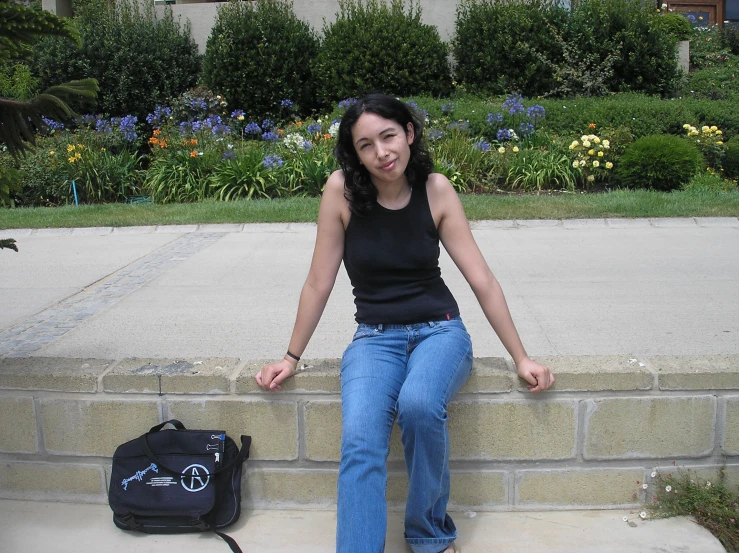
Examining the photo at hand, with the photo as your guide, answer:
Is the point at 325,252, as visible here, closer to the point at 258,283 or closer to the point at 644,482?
the point at 644,482

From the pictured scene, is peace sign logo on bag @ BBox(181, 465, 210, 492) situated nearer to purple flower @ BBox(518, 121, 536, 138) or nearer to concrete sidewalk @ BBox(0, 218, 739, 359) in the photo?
concrete sidewalk @ BBox(0, 218, 739, 359)

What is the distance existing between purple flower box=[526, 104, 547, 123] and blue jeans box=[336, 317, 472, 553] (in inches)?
359

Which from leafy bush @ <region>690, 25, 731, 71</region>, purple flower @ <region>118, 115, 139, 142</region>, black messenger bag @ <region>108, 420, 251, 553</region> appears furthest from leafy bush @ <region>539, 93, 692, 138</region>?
black messenger bag @ <region>108, 420, 251, 553</region>

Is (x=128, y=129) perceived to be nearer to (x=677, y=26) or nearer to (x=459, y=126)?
(x=459, y=126)

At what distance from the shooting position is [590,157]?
1073 cm

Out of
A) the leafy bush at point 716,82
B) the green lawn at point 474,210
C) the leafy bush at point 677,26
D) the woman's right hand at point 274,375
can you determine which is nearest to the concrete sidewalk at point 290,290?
the green lawn at point 474,210

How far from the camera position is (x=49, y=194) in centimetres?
1135

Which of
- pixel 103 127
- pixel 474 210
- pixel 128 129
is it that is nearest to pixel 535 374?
pixel 474 210

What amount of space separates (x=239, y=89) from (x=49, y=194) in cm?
384

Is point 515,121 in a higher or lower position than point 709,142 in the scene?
higher

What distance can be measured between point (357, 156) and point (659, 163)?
8.08 meters

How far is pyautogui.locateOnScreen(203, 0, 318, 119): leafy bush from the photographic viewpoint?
13.7m

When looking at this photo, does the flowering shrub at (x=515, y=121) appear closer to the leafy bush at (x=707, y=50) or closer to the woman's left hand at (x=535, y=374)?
the leafy bush at (x=707, y=50)

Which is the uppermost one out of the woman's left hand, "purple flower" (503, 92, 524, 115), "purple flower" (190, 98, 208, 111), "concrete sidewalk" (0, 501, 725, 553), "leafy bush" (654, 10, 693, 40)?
"leafy bush" (654, 10, 693, 40)
